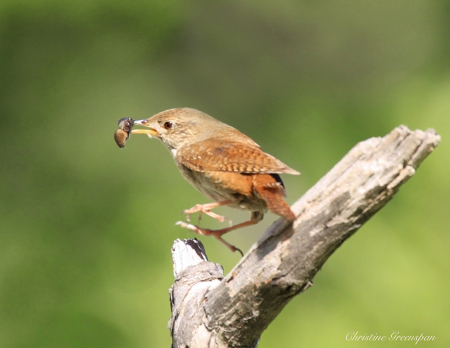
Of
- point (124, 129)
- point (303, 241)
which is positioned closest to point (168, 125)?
point (124, 129)

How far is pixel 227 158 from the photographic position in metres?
3.09

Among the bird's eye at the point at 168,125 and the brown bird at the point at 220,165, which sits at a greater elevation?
the bird's eye at the point at 168,125

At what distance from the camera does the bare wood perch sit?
2008 millimetres

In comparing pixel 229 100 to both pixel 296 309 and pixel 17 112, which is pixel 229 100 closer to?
pixel 17 112

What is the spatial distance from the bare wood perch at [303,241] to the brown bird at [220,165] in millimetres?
179

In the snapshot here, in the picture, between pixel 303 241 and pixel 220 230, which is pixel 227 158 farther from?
pixel 303 241

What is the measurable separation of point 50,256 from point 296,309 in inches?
90.9

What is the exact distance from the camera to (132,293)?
528 centimetres

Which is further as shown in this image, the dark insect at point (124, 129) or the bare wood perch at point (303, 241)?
the dark insect at point (124, 129)

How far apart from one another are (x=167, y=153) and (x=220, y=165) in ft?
11.3

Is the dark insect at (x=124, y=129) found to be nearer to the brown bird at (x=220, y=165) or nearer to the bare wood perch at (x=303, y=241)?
the brown bird at (x=220, y=165)
